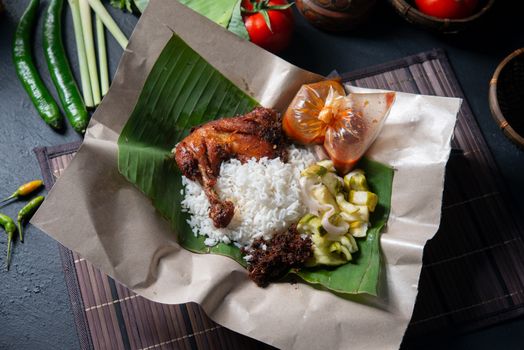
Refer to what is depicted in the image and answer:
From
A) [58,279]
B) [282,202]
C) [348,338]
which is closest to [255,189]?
[282,202]

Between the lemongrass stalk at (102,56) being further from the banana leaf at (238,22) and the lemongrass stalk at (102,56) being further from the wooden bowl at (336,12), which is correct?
the wooden bowl at (336,12)

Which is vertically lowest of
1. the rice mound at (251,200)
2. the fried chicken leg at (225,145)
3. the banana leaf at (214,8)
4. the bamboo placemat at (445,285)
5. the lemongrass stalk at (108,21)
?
the bamboo placemat at (445,285)

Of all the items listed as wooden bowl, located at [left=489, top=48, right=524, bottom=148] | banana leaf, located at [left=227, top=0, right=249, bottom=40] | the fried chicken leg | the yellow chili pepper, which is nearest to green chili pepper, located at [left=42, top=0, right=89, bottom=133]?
the yellow chili pepper

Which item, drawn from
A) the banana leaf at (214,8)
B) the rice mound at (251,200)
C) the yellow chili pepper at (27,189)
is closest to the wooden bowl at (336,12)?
the banana leaf at (214,8)

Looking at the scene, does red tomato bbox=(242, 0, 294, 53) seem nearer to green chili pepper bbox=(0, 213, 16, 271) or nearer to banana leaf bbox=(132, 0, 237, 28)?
banana leaf bbox=(132, 0, 237, 28)

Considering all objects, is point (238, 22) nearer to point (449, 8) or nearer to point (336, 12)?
point (336, 12)

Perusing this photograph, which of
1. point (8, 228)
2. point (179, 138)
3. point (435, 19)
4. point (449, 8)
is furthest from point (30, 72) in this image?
point (449, 8)
